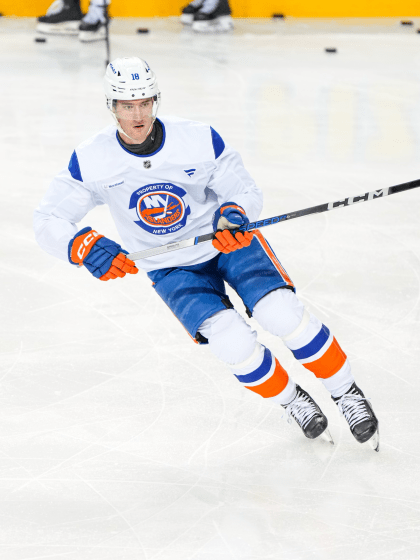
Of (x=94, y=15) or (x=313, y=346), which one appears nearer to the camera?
(x=313, y=346)

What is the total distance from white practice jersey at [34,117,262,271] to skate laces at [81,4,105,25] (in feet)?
21.4

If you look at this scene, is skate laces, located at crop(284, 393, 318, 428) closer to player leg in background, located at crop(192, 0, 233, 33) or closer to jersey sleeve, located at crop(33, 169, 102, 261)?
jersey sleeve, located at crop(33, 169, 102, 261)

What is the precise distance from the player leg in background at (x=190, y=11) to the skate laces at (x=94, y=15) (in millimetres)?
1199

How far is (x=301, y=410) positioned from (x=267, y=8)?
843 cm

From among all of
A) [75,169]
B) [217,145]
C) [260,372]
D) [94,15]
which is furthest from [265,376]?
[94,15]

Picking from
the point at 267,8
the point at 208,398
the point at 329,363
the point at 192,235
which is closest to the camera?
the point at 329,363

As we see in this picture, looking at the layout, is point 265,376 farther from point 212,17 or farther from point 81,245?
point 212,17

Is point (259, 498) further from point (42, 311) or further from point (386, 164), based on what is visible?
point (386, 164)

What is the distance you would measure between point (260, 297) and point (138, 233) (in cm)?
42

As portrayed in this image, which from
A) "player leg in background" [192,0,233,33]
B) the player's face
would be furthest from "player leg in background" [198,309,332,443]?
"player leg in background" [192,0,233,33]

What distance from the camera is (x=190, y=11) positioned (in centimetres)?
917

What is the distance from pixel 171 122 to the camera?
2283 millimetres

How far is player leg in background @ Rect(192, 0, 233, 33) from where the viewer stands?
8.85 meters

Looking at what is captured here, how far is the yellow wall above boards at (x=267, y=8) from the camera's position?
9.65 meters
